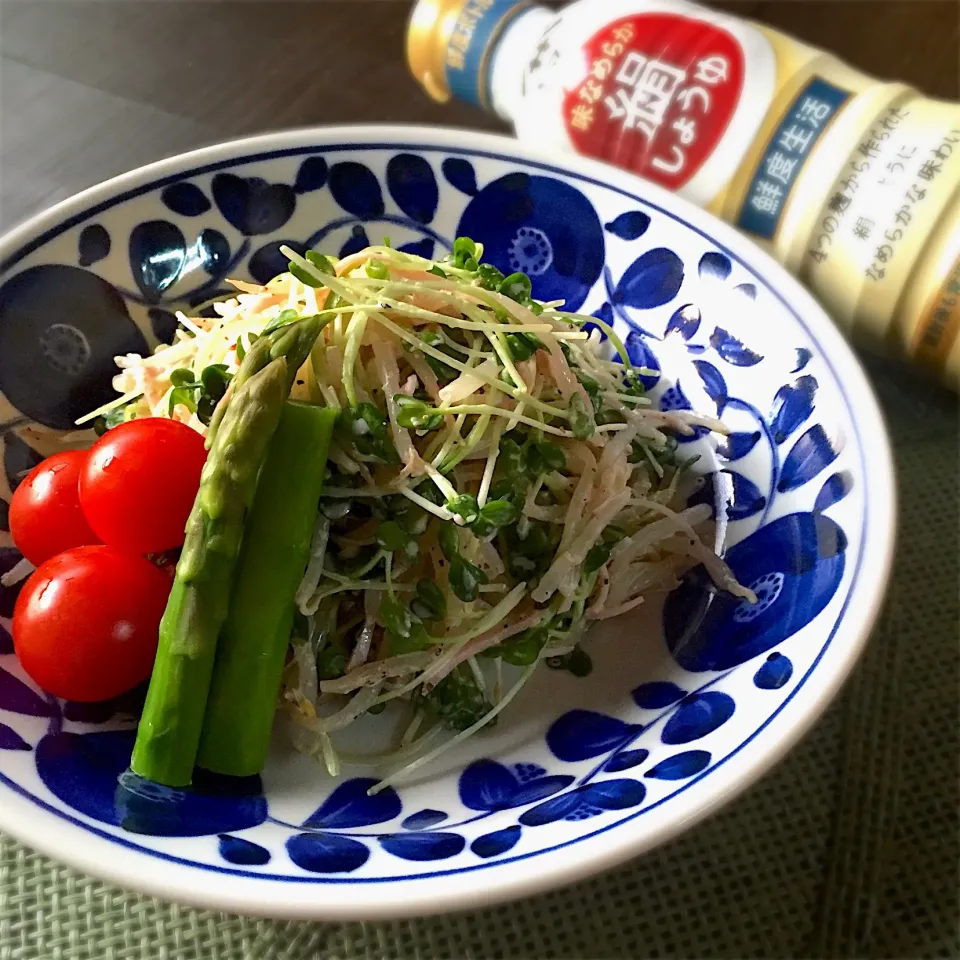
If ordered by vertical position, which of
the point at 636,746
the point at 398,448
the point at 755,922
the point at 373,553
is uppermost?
the point at 398,448

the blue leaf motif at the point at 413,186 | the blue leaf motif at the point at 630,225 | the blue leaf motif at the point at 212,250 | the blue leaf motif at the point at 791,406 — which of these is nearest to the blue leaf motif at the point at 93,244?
the blue leaf motif at the point at 212,250

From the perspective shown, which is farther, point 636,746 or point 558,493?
point 558,493

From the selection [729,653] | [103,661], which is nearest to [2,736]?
[103,661]

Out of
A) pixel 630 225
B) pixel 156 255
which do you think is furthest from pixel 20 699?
pixel 630 225

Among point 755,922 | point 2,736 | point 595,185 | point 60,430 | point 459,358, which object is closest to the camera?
point 2,736

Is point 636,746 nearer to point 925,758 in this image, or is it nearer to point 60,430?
point 925,758

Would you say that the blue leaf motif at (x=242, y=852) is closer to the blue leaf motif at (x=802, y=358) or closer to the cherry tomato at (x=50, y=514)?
the cherry tomato at (x=50, y=514)

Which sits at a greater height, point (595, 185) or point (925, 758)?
point (595, 185)
